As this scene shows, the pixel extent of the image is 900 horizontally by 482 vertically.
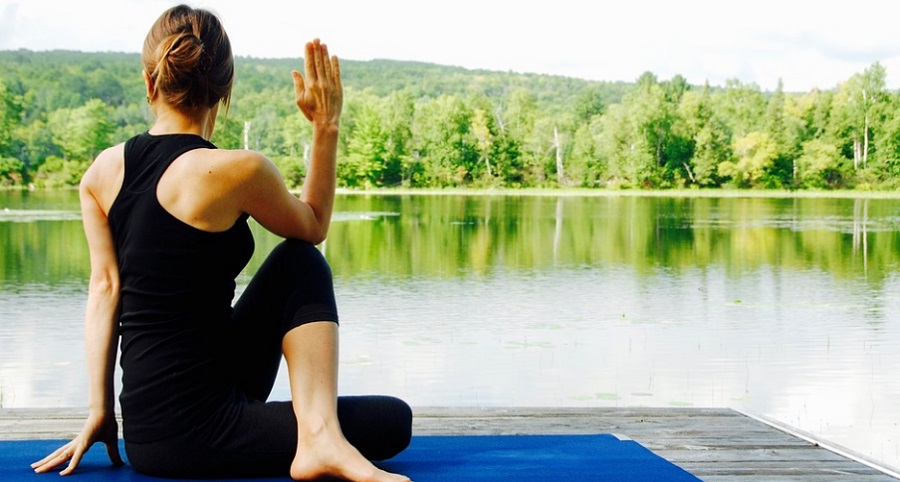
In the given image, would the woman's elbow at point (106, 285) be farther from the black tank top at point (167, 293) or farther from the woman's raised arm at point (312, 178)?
the woman's raised arm at point (312, 178)

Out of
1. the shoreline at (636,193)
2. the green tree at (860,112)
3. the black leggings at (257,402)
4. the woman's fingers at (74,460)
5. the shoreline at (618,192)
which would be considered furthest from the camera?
the green tree at (860,112)

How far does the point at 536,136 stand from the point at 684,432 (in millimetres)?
46208

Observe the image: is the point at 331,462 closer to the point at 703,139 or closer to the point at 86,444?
the point at 86,444

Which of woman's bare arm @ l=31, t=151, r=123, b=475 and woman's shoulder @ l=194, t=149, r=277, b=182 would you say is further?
woman's bare arm @ l=31, t=151, r=123, b=475

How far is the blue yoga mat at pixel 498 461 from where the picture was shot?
1.93 metres

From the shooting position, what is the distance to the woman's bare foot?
69.3 inches

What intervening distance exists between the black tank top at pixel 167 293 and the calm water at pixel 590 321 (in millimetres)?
3171

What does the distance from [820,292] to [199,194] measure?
9.68 m

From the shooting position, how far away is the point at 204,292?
1.73 metres

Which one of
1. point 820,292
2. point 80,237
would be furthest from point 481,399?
point 80,237

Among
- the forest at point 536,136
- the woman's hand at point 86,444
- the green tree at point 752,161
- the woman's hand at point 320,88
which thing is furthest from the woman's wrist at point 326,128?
the green tree at point 752,161

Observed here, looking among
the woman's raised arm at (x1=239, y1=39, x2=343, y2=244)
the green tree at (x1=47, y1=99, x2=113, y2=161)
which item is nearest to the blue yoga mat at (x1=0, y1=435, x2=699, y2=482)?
the woman's raised arm at (x1=239, y1=39, x2=343, y2=244)

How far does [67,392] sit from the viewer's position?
220 inches

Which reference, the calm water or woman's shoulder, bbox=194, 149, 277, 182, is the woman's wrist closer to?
woman's shoulder, bbox=194, 149, 277, 182
